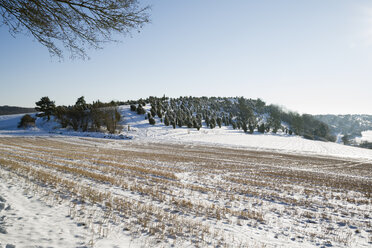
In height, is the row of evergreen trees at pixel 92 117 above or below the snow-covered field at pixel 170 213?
above

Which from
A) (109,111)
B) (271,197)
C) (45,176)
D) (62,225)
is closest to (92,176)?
(45,176)

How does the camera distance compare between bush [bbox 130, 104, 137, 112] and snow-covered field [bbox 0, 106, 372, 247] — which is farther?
bush [bbox 130, 104, 137, 112]

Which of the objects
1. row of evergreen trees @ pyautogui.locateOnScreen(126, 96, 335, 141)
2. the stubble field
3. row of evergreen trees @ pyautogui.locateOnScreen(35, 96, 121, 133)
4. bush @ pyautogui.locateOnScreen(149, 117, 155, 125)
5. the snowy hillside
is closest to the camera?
the stubble field

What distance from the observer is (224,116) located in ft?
270

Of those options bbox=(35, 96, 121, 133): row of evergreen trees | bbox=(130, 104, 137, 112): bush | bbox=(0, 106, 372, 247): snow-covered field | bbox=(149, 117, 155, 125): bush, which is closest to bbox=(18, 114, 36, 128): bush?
bbox=(35, 96, 121, 133): row of evergreen trees

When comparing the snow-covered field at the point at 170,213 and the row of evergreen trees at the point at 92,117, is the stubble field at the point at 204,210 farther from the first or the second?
the row of evergreen trees at the point at 92,117

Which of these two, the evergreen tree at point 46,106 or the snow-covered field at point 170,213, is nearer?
the snow-covered field at point 170,213

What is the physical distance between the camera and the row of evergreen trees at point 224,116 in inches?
2438

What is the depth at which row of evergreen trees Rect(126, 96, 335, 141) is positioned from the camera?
61938 mm

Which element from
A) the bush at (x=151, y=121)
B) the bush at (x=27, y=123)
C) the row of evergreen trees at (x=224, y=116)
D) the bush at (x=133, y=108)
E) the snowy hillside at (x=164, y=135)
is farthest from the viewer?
the bush at (x=133, y=108)

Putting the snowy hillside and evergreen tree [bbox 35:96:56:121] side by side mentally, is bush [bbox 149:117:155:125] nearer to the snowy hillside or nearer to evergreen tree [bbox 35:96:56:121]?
the snowy hillside

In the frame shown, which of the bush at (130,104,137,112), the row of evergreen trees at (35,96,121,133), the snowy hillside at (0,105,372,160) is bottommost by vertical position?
the snowy hillside at (0,105,372,160)

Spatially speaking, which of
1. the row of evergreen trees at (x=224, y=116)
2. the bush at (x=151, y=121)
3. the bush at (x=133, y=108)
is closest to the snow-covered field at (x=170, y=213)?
the bush at (x=151, y=121)

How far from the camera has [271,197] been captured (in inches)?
347
